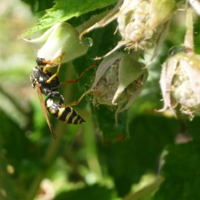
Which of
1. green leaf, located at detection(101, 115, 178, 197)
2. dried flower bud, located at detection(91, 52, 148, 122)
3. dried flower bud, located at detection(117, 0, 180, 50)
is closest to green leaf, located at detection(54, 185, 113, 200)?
green leaf, located at detection(101, 115, 178, 197)

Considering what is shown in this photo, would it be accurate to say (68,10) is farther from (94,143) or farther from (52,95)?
(94,143)

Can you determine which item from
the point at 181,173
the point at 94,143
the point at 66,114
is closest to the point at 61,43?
the point at 66,114

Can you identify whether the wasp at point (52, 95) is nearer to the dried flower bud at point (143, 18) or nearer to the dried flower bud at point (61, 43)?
the dried flower bud at point (61, 43)

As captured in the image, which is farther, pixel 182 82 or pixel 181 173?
pixel 181 173

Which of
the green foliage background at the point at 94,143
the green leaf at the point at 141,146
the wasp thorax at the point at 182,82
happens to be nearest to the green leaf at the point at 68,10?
the green foliage background at the point at 94,143

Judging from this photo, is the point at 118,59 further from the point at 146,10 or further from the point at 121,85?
the point at 146,10

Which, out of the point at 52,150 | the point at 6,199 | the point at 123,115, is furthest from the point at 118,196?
the point at 123,115
